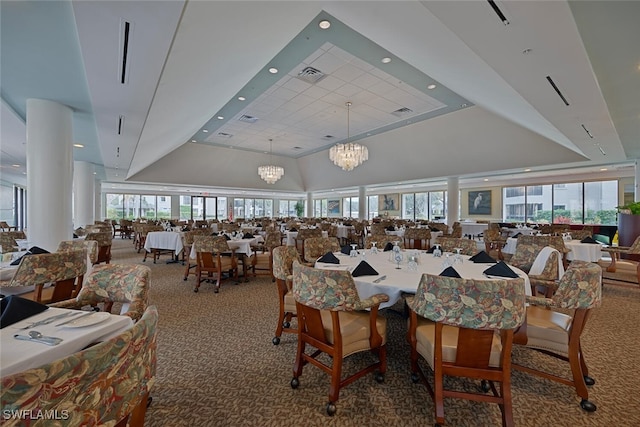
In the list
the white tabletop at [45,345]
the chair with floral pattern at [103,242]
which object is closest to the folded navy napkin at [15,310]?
the white tabletop at [45,345]

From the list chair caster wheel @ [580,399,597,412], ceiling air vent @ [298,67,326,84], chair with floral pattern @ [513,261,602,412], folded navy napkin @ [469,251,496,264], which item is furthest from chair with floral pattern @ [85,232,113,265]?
chair caster wheel @ [580,399,597,412]

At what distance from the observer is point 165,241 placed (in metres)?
7.31

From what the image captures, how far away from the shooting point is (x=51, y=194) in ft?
13.9

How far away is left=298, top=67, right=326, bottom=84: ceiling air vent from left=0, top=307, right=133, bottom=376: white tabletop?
18.7ft

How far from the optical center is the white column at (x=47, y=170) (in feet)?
13.5

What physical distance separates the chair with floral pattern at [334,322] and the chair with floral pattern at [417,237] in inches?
216

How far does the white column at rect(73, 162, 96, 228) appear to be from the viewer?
9.28 meters

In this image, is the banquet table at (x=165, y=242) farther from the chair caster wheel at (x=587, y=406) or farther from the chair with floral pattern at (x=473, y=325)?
the chair caster wheel at (x=587, y=406)

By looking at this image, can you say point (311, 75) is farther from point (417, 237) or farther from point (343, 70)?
point (417, 237)

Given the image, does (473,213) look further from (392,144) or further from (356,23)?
(356,23)

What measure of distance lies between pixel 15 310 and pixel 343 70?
6004 millimetres

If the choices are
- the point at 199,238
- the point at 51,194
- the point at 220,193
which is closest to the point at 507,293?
the point at 199,238

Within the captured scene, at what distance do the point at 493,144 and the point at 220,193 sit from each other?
16.5 m

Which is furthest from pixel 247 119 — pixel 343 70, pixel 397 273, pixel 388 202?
pixel 388 202
